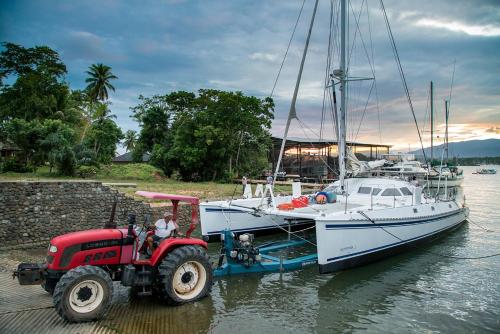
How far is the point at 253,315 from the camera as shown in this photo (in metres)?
6.88

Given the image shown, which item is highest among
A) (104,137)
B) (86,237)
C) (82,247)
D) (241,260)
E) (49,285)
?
(104,137)

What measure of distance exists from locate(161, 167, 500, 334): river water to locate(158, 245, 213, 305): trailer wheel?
0.93ft

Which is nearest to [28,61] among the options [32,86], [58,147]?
[32,86]

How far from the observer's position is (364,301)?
7.92 meters

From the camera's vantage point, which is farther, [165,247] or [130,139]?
[130,139]

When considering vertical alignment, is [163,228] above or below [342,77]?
below

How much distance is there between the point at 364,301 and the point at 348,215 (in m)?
2.25

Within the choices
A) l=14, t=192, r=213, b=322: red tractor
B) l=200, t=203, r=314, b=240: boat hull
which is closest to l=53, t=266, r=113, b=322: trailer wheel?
l=14, t=192, r=213, b=322: red tractor

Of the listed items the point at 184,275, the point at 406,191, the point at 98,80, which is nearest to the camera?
A: the point at 184,275

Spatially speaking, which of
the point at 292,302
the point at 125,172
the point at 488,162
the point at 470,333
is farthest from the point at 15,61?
the point at 488,162

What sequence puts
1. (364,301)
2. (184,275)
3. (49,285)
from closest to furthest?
1. (49,285)
2. (184,275)
3. (364,301)

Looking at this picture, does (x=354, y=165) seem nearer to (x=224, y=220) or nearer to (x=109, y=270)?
(x=224, y=220)

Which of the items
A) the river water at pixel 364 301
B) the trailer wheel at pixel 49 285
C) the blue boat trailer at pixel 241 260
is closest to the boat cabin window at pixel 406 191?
the river water at pixel 364 301

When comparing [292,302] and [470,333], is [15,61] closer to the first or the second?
[292,302]
